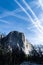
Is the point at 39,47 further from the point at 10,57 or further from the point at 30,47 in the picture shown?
the point at 10,57

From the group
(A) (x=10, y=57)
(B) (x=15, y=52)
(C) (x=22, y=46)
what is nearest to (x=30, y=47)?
A: (C) (x=22, y=46)

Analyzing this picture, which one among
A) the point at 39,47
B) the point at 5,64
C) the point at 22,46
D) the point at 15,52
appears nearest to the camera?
the point at 5,64

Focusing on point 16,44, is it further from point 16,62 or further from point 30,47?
point 16,62

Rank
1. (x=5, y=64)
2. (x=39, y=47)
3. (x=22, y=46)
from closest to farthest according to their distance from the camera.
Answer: (x=5, y=64) → (x=39, y=47) → (x=22, y=46)

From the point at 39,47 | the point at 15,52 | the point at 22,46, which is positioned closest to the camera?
the point at 15,52

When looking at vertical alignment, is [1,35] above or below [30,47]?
above

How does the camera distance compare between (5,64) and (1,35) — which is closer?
(5,64)

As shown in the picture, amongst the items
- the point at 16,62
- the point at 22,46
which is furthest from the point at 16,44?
the point at 16,62

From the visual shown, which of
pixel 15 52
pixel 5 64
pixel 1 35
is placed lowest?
pixel 5 64

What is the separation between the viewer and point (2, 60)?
4312 cm

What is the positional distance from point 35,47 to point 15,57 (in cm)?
1757

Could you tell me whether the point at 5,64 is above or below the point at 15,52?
below

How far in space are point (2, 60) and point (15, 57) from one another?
12.1 feet

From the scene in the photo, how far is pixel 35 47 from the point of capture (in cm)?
6172
